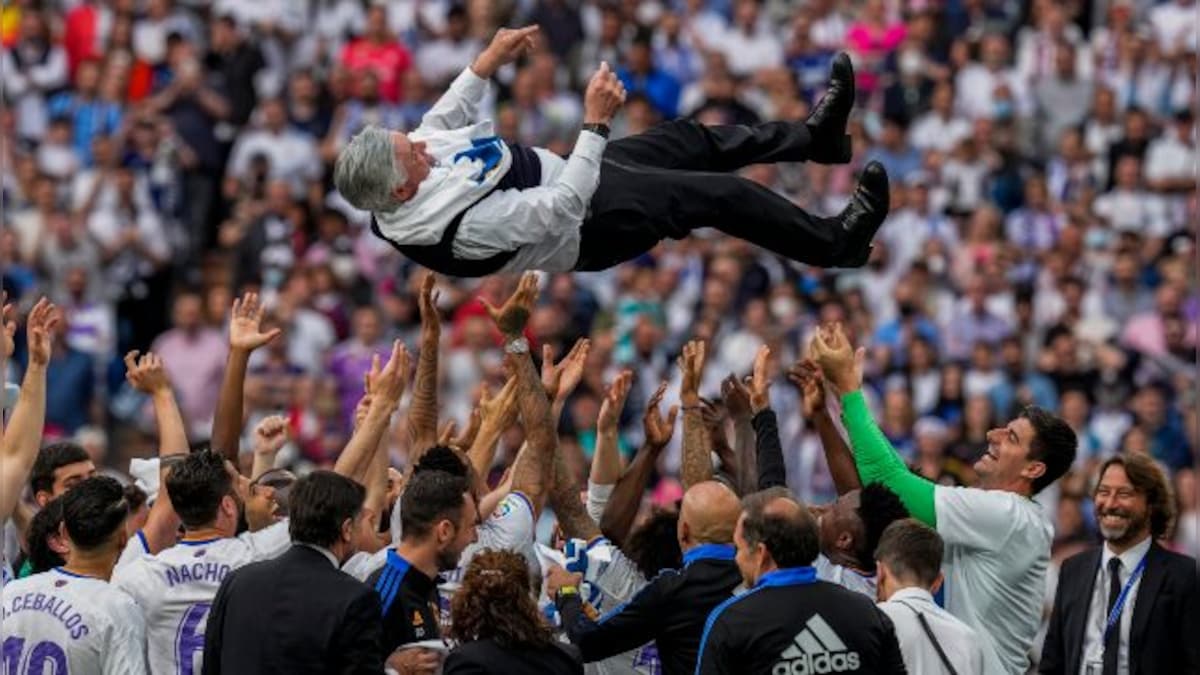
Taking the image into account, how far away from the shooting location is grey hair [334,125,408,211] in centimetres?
1001

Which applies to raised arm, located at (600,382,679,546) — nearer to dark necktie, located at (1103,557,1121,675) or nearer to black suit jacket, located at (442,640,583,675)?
dark necktie, located at (1103,557,1121,675)

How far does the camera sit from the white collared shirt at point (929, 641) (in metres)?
9.12

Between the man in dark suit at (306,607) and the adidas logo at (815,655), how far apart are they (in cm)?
130

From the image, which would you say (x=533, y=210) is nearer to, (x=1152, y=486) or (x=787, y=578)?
(x=787, y=578)

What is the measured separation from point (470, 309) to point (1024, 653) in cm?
1004

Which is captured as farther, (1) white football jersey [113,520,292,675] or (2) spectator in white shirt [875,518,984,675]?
(1) white football jersey [113,520,292,675]

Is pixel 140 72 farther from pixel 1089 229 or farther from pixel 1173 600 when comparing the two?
pixel 1173 600

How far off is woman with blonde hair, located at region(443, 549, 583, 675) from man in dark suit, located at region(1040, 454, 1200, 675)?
8.34 ft

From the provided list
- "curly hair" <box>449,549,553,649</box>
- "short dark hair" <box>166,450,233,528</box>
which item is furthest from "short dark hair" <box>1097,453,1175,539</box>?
"short dark hair" <box>166,450,233,528</box>

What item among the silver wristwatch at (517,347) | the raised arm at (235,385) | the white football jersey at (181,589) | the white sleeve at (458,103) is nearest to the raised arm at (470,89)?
the white sleeve at (458,103)

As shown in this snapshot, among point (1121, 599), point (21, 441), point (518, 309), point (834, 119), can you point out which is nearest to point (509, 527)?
point (518, 309)

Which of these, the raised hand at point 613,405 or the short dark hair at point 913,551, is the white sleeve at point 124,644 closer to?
the raised hand at point 613,405

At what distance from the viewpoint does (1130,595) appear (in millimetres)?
10414

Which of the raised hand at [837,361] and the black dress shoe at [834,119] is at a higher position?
the black dress shoe at [834,119]
